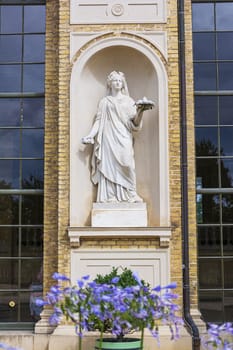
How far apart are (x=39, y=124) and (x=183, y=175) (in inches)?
102

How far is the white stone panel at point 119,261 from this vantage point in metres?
8.86

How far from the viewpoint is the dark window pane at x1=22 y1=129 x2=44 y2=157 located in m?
10.0

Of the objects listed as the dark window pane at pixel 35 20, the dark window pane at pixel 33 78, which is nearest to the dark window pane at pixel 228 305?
the dark window pane at pixel 33 78

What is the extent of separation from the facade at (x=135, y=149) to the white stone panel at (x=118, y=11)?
16 millimetres

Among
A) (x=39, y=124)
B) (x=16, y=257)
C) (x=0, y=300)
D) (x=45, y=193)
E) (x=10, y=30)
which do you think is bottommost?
(x=0, y=300)

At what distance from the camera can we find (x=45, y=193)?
31.4 ft

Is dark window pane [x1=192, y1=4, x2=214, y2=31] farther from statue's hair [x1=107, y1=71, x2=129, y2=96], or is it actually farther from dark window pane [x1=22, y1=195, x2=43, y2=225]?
dark window pane [x1=22, y1=195, x2=43, y2=225]

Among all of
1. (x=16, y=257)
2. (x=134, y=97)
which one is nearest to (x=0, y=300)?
(x=16, y=257)

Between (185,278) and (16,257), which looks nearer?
(185,278)

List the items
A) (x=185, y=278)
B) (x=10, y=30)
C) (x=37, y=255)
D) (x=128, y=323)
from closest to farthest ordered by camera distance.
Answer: (x=128, y=323) → (x=185, y=278) → (x=37, y=255) → (x=10, y=30)

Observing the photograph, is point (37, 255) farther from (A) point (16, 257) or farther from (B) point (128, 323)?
(B) point (128, 323)

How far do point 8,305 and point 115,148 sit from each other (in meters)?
3.03

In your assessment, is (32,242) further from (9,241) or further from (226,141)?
(226,141)

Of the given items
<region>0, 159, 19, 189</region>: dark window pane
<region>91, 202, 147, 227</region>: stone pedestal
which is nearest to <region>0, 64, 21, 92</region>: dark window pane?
<region>0, 159, 19, 189</region>: dark window pane
